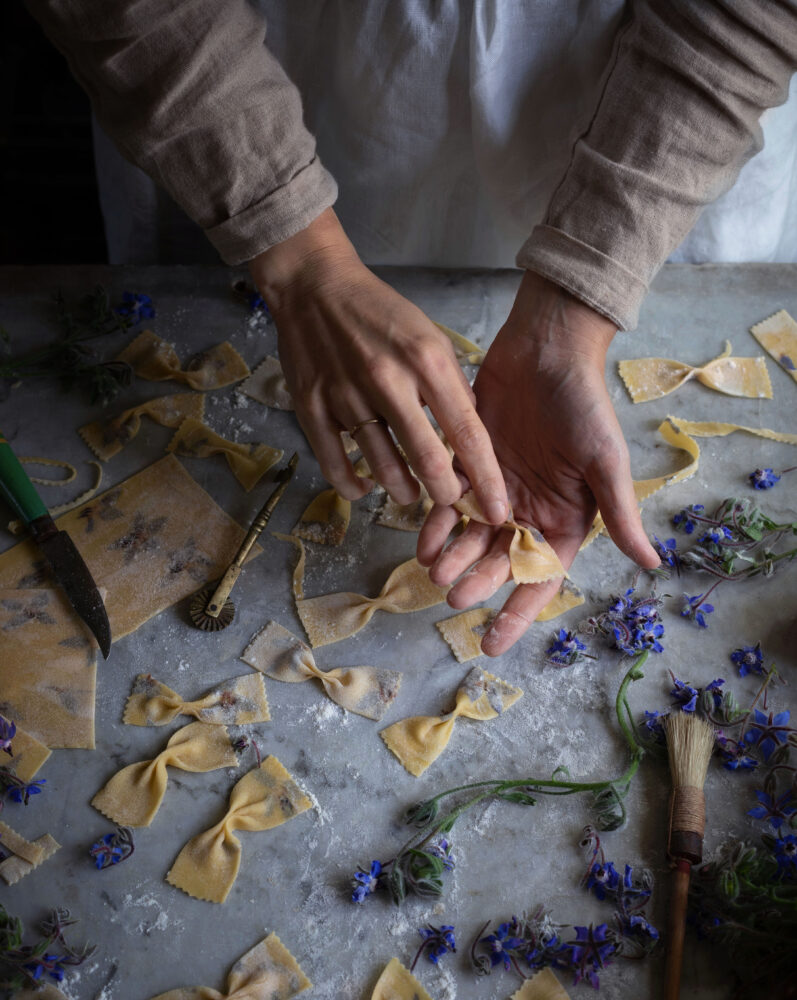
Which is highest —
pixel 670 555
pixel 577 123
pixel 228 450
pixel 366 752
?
pixel 577 123

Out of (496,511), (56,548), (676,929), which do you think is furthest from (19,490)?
(676,929)

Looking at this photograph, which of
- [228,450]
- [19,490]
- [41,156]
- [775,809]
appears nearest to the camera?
[775,809]

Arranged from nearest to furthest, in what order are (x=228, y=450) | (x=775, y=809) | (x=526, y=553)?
1. (x=775, y=809)
2. (x=526, y=553)
3. (x=228, y=450)

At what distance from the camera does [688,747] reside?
1306mm

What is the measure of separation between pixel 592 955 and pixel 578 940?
3cm

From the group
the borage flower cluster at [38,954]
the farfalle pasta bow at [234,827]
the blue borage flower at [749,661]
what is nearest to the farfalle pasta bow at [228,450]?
the farfalle pasta bow at [234,827]

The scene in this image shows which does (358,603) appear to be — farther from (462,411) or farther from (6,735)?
(6,735)

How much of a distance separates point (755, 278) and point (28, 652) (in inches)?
62.1

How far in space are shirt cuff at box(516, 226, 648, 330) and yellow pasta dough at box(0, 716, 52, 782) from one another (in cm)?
109

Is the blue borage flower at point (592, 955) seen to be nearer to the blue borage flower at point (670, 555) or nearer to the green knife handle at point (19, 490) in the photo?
the blue borage flower at point (670, 555)

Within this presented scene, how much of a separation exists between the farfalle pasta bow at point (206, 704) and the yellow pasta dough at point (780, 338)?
117cm

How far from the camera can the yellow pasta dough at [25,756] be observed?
4.38 ft

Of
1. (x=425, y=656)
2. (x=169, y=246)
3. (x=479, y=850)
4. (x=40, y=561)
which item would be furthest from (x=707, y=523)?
(x=169, y=246)

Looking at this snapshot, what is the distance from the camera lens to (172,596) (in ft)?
4.86
